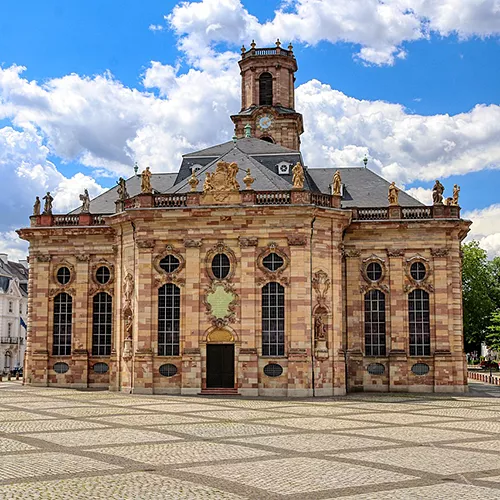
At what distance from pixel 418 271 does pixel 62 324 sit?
23413 millimetres

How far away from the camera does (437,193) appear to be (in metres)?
48.6

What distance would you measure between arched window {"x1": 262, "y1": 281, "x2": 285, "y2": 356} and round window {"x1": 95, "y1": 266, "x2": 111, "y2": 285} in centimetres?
1271

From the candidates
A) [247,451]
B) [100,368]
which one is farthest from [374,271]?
[247,451]

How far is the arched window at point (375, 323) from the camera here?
47562 mm

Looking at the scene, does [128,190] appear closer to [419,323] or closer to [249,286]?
[249,286]

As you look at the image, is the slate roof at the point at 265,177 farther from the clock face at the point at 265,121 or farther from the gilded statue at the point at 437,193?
the clock face at the point at 265,121

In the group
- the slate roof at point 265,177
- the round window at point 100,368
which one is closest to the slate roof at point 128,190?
the slate roof at point 265,177

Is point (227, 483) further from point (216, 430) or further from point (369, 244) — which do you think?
point (369, 244)

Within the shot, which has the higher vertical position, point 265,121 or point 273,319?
point 265,121

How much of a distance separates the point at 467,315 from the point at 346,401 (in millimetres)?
46285

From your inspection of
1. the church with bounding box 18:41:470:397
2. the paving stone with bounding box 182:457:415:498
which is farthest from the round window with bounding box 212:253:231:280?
the paving stone with bounding box 182:457:415:498

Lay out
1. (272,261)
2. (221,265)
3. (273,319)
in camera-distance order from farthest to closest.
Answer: (221,265) < (272,261) < (273,319)

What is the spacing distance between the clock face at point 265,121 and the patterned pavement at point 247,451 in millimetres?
31339

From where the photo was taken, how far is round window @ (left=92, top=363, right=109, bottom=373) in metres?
50.1
